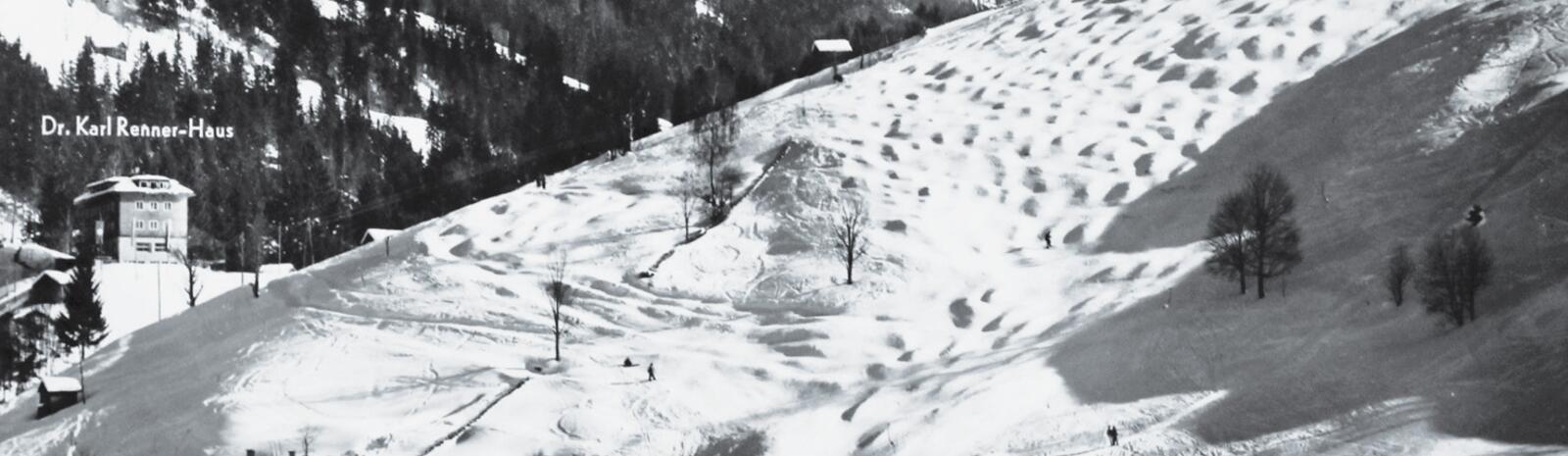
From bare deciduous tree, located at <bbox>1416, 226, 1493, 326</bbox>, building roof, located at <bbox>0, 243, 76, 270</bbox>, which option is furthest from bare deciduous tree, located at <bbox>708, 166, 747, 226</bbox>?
building roof, located at <bbox>0, 243, 76, 270</bbox>

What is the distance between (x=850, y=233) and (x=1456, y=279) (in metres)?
27.0

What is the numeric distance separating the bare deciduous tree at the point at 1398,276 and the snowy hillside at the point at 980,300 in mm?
546

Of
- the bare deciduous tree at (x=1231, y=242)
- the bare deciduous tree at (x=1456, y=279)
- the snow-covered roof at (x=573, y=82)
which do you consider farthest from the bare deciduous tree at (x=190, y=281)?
the snow-covered roof at (x=573, y=82)

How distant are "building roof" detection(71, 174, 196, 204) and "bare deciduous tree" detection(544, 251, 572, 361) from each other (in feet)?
155

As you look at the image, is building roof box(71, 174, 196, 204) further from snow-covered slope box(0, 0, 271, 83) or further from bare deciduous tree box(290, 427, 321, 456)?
bare deciduous tree box(290, 427, 321, 456)

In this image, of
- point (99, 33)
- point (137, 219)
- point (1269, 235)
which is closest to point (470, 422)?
point (1269, 235)

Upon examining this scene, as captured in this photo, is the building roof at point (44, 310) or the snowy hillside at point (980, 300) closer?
the snowy hillside at point (980, 300)

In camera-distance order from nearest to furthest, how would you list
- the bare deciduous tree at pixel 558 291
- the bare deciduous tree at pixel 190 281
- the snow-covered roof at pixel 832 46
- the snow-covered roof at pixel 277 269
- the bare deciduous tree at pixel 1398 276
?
1. the bare deciduous tree at pixel 1398 276
2. the bare deciduous tree at pixel 558 291
3. the bare deciduous tree at pixel 190 281
4. the snow-covered roof at pixel 277 269
5. the snow-covered roof at pixel 832 46

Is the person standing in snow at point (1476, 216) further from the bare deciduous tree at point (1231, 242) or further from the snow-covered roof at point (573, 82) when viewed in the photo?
the snow-covered roof at point (573, 82)

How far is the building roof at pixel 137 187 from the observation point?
11019 centimetres

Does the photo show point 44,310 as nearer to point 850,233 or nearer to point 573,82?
point 850,233

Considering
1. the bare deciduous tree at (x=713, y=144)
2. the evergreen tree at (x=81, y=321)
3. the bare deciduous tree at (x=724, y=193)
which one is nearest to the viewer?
the evergreen tree at (x=81, y=321)

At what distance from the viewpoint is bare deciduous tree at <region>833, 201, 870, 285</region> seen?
70625mm

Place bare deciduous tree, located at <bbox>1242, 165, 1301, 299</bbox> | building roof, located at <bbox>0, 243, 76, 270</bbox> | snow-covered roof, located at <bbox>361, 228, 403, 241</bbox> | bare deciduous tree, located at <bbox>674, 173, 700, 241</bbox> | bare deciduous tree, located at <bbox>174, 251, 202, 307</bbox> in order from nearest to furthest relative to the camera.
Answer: bare deciduous tree, located at <bbox>1242, 165, 1301, 299</bbox> → bare deciduous tree, located at <bbox>674, 173, 700, 241</bbox> → bare deciduous tree, located at <bbox>174, 251, 202, 307</bbox> → snow-covered roof, located at <bbox>361, 228, 403, 241</bbox> → building roof, located at <bbox>0, 243, 76, 270</bbox>
